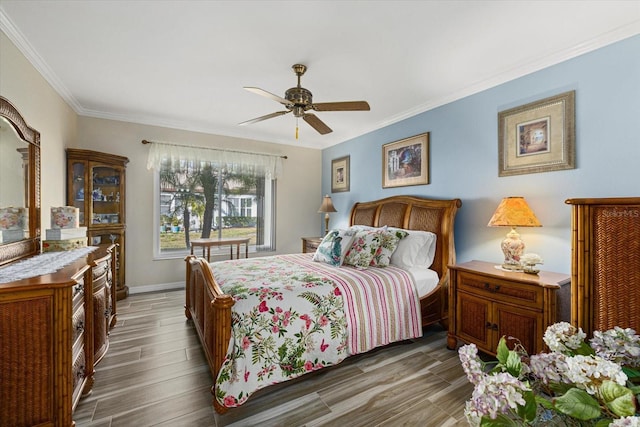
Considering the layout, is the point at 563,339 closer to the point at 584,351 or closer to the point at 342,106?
the point at 584,351

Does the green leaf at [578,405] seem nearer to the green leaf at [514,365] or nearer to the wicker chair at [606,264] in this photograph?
the green leaf at [514,365]

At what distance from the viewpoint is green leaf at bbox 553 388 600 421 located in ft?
2.09

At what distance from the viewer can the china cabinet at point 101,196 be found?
3.37 meters

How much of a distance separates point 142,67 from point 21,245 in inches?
70.3

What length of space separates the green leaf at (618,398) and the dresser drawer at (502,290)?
1511 mm

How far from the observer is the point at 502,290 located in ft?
7.00

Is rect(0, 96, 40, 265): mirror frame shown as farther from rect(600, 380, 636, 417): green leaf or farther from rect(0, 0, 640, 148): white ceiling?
rect(600, 380, 636, 417): green leaf

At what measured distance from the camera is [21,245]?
205 centimetres

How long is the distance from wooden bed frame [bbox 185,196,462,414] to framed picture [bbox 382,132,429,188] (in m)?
0.27

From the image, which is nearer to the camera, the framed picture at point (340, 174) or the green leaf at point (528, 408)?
the green leaf at point (528, 408)

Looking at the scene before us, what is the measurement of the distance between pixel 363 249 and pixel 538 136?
184 centimetres

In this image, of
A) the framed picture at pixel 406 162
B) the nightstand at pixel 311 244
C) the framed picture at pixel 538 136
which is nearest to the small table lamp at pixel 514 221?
the framed picture at pixel 538 136

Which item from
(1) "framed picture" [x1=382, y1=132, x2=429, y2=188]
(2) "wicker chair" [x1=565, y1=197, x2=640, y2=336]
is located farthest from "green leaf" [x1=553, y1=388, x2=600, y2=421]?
(1) "framed picture" [x1=382, y1=132, x2=429, y2=188]

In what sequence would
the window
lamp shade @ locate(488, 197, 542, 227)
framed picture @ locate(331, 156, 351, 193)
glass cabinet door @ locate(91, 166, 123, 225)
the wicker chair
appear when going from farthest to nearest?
framed picture @ locate(331, 156, 351, 193) → the window → glass cabinet door @ locate(91, 166, 123, 225) → lamp shade @ locate(488, 197, 542, 227) → the wicker chair
